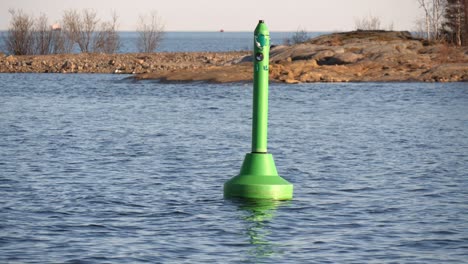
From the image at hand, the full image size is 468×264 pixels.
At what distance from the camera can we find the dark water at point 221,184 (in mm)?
10930

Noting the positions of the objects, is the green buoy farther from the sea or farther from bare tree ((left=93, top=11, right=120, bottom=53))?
bare tree ((left=93, top=11, right=120, bottom=53))

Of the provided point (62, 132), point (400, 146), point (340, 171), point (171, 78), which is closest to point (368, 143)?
point (400, 146)

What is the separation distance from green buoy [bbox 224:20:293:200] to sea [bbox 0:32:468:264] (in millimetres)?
180

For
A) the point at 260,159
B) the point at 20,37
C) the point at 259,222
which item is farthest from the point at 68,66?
the point at 259,222

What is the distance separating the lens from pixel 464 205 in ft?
45.3

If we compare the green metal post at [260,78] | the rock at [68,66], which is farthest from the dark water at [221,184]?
the rock at [68,66]

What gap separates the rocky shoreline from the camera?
50.6 metres

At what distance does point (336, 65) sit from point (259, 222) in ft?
139

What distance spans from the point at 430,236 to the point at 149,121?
1895cm

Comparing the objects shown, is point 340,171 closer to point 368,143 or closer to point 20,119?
point 368,143

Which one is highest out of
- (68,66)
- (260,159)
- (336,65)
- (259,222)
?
(260,159)

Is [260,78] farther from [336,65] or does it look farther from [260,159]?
[336,65]

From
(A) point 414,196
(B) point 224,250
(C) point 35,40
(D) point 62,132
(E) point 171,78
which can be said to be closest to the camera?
(B) point 224,250

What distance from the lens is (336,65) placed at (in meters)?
54.2
